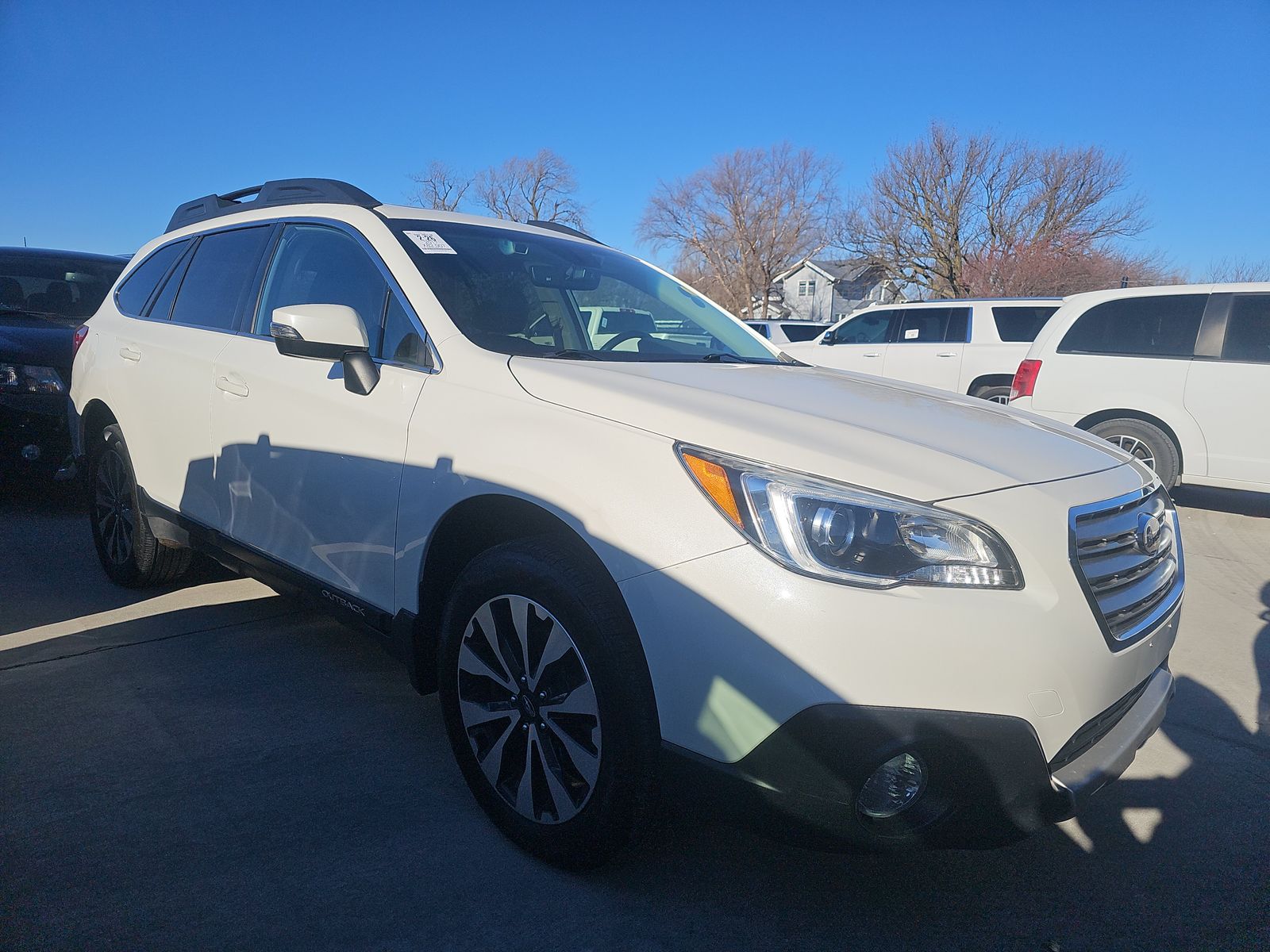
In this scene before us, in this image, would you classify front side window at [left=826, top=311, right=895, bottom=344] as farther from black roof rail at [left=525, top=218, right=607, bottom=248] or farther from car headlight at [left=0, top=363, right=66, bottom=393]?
car headlight at [left=0, top=363, right=66, bottom=393]

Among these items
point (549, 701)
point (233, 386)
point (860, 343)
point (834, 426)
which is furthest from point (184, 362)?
point (860, 343)

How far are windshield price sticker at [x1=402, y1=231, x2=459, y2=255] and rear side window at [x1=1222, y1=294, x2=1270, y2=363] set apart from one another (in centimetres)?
628

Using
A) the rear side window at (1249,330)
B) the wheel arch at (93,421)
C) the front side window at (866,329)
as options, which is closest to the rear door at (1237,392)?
the rear side window at (1249,330)

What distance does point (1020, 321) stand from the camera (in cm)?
1038

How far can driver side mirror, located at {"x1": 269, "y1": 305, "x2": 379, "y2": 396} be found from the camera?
2557 millimetres

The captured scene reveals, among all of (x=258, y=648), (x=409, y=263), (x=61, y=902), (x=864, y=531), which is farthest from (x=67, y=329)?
(x=864, y=531)

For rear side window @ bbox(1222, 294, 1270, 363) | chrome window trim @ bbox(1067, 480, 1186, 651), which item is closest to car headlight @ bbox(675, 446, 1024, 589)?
chrome window trim @ bbox(1067, 480, 1186, 651)

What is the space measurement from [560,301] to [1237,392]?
19.2ft

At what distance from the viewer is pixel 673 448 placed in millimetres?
1930

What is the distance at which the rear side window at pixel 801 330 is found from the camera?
75.7ft

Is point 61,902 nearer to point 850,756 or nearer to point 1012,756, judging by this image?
point 850,756

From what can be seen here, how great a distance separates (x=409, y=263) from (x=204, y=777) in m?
1.74

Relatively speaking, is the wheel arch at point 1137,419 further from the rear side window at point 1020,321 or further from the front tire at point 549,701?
the front tire at point 549,701

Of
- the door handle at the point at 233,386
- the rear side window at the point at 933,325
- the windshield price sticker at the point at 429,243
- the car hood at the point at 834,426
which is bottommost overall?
the door handle at the point at 233,386
